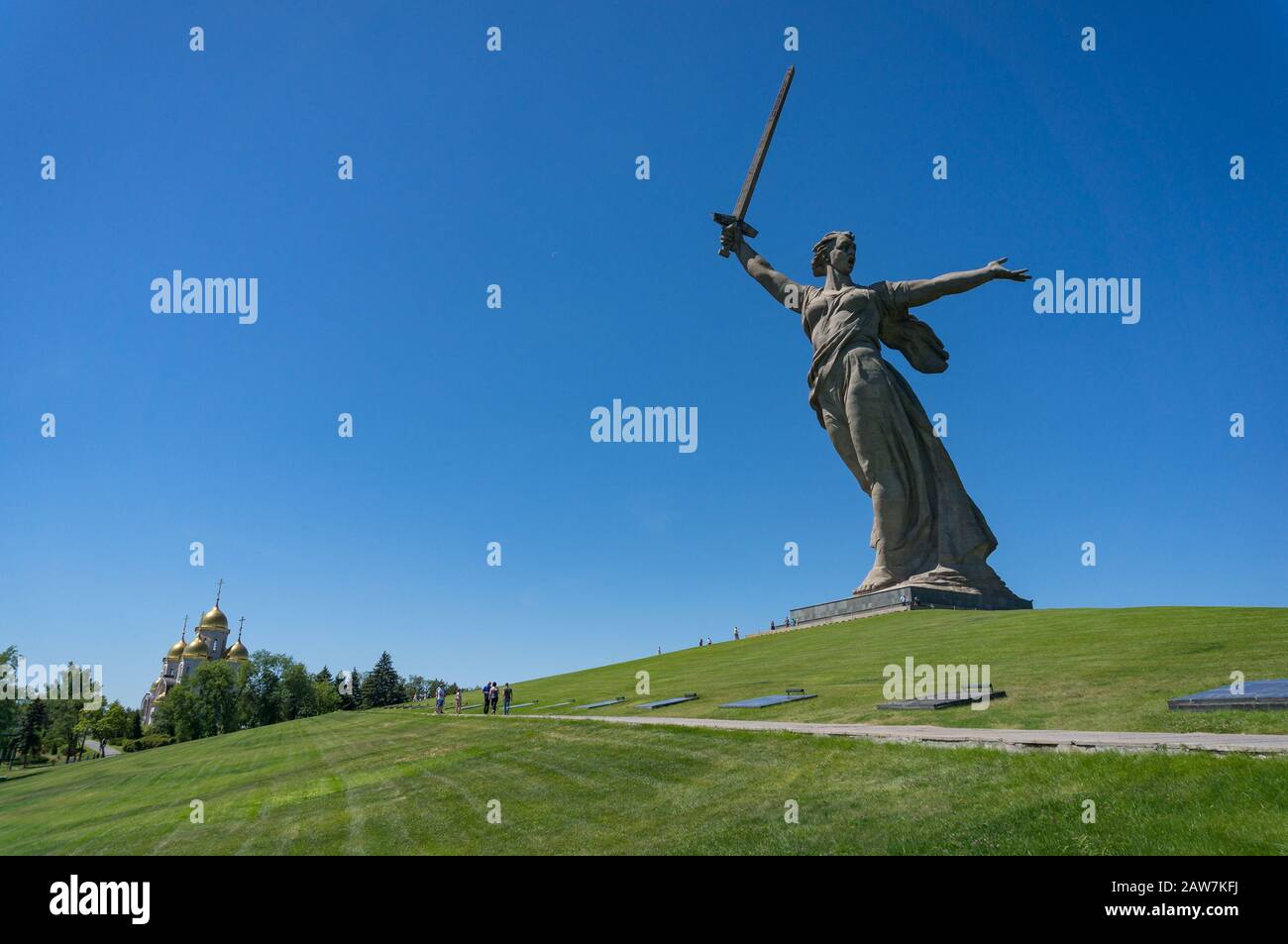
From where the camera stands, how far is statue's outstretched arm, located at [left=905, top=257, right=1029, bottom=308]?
37.4 metres

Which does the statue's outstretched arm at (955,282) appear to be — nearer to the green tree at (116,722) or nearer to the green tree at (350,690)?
the green tree at (350,690)

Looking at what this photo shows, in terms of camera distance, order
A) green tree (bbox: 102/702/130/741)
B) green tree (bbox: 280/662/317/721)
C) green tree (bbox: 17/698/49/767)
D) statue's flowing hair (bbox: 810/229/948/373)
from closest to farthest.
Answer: statue's flowing hair (bbox: 810/229/948/373) → green tree (bbox: 280/662/317/721) → green tree (bbox: 17/698/49/767) → green tree (bbox: 102/702/130/741)

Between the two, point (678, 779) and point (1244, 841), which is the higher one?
point (1244, 841)

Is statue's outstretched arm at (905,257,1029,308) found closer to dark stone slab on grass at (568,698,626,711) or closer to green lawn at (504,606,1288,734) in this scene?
green lawn at (504,606,1288,734)

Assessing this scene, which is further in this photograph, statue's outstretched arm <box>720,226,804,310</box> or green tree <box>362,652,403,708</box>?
green tree <box>362,652,403,708</box>

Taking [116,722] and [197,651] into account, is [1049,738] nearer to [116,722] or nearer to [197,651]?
[116,722]

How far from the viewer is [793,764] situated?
1106 centimetres

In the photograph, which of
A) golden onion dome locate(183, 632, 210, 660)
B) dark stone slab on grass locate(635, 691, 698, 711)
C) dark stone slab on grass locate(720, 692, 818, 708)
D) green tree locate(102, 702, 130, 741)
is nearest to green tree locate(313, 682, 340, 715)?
golden onion dome locate(183, 632, 210, 660)

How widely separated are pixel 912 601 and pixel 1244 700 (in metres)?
27.3

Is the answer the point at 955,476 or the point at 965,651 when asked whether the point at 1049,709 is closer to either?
the point at 965,651

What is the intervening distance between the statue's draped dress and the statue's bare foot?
0.05 m
